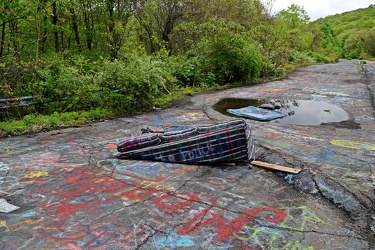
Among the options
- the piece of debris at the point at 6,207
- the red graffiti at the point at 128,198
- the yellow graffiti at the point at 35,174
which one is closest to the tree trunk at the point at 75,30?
the yellow graffiti at the point at 35,174

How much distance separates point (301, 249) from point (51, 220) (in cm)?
256

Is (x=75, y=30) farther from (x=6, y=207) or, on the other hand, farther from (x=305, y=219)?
(x=305, y=219)

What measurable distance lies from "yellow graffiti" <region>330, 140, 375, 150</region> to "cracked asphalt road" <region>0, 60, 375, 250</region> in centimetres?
2

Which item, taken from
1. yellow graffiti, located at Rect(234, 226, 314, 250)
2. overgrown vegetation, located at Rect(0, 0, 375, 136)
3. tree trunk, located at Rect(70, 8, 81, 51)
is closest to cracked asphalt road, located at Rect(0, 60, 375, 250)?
yellow graffiti, located at Rect(234, 226, 314, 250)

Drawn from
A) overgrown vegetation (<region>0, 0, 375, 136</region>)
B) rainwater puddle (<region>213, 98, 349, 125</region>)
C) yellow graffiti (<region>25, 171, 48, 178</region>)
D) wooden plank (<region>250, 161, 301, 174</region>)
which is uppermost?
overgrown vegetation (<region>0, 0, 375, 136</region>)

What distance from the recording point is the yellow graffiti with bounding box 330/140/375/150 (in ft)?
19.0

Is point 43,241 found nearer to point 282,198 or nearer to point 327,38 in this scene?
point 282,198

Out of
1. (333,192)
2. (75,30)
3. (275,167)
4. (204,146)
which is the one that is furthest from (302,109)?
(75,30)

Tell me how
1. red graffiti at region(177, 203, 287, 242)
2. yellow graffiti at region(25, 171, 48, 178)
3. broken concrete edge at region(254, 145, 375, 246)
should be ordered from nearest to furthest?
red graffiti at region(177, 203, 287, 242) → broken concrete edge at region(254, 145, 375, 246) → yellow graffiti at region(25, 171, 48, 178)

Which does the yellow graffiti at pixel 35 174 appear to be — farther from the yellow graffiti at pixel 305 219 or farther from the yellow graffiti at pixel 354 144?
the yellow graffiti at pixel 354 144

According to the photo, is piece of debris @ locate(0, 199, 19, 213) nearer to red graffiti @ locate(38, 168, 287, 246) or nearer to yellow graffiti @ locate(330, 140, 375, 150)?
red graffiti @ locate(38, 168, 287, 246)

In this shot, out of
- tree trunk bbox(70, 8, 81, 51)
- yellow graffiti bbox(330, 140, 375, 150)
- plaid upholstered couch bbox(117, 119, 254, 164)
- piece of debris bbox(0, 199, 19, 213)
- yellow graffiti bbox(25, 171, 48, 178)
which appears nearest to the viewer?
piece of debris bbox(0, 199, 19, 213)

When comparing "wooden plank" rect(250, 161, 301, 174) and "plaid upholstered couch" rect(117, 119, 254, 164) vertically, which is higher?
"plaid upholstered couch" rect(117, 119, 254, 164)

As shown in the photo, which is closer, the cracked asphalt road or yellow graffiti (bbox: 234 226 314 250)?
yellow graffiti (bbox: 234 226 314 250)
